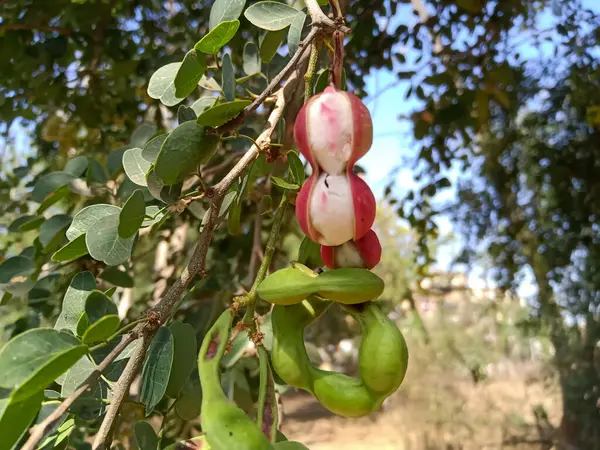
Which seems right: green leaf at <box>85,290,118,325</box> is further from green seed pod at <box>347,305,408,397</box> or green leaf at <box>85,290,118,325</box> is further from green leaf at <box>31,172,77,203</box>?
green leaf at <box>31,172,77,203</box>

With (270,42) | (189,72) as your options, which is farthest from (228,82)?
(270,42)

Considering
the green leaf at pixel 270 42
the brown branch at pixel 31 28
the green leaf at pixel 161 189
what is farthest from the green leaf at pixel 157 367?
the brown branch at pixel 31 28

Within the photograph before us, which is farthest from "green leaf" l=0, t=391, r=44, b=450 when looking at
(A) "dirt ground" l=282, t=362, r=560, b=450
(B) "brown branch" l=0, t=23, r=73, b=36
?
(A) "dirt ground" l=282, t=362, r=560, b=450

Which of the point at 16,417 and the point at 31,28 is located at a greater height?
the point at 31,28

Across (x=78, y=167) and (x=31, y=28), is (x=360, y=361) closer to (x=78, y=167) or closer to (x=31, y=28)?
(x=78, y=167)

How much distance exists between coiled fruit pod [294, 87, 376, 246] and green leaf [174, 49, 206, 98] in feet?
0.45

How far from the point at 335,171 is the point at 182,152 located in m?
0.14

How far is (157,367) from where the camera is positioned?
1.45 feet

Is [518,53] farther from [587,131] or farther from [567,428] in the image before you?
[567,428]

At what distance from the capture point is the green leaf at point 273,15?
1.77 ft

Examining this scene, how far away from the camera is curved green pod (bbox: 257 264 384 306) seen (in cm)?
38

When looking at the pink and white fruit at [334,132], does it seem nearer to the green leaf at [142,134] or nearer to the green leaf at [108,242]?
the green leaf at [108,242]

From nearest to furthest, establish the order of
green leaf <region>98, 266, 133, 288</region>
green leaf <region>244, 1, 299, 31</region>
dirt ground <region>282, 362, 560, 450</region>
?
green leaf <region>244, 1, 299, 31</region>, green leaf <region>98, 266, 133, 288</region>, dirt ground <region>282, 362, 560, 450</region>

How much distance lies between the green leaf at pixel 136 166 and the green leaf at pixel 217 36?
13cm
